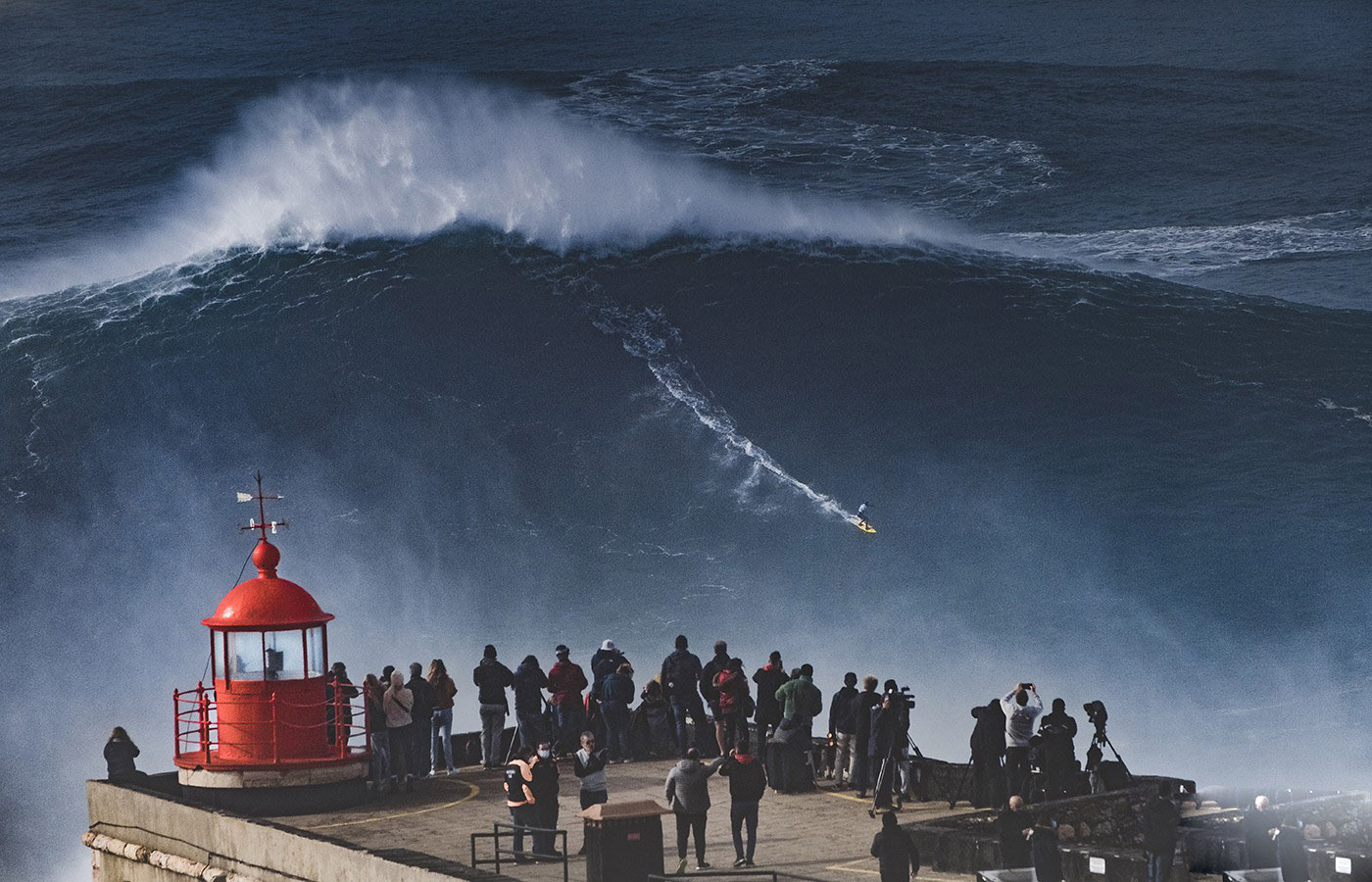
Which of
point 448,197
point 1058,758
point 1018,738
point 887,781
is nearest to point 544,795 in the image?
point 887,781

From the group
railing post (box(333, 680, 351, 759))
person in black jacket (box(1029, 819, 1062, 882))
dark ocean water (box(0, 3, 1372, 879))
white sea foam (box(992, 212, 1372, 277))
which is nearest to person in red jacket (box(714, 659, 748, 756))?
railing post (box(333, 680, 351, 759))

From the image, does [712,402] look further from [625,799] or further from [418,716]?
[625,799]

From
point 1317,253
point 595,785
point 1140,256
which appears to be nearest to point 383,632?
point 595,785

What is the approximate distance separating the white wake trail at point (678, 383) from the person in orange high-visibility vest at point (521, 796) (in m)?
19.0

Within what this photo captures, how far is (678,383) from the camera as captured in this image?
38250 millimetres

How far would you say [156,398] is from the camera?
38.4m

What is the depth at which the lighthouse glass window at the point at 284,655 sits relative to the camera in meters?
18.0

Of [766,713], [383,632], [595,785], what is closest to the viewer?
[595,785]

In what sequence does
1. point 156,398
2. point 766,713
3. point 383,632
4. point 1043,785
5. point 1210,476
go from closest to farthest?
1. point 1043,785
2. point 766,713
3. point 383,632
4. point 1210,476
5. point 156,398

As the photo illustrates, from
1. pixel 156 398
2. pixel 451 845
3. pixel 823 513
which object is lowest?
pixel 451 845

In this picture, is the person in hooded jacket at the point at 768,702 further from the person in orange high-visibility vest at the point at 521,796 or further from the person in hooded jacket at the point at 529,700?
the person in orange high-visibility vest at the point at 521,796

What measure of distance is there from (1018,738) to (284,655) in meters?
6.73

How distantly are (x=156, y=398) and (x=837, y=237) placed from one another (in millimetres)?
16267

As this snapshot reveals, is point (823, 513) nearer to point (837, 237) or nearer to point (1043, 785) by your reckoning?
point (837, 237)
